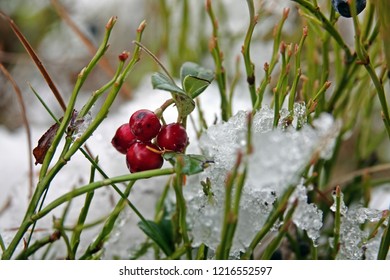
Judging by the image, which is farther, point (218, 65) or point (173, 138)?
point (218, 65)

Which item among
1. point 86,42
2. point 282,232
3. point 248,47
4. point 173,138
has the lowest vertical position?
point 282,232

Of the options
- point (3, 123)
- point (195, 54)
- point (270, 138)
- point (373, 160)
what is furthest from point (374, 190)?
point (3, 123)

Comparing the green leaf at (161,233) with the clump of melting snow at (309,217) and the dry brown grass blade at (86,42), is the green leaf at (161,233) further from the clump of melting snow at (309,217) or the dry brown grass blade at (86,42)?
the dry brown grass blade at (86,42)

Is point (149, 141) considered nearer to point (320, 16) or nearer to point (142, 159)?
point (142, 159)

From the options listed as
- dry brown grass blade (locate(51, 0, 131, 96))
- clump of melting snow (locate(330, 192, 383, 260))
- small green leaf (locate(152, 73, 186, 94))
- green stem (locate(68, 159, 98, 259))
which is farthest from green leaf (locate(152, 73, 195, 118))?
dry brown grass blade (locate(51, 0, 131, 96))

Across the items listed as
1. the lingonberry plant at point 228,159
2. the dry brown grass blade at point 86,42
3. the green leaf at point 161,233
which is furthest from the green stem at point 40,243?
the dry brown grass blade at point 86,42

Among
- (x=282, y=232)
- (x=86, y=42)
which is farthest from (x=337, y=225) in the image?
(x=86, y=42)

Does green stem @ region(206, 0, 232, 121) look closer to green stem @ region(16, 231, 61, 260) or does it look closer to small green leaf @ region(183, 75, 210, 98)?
small green leaf @ region(183, 75, 210, 98)
